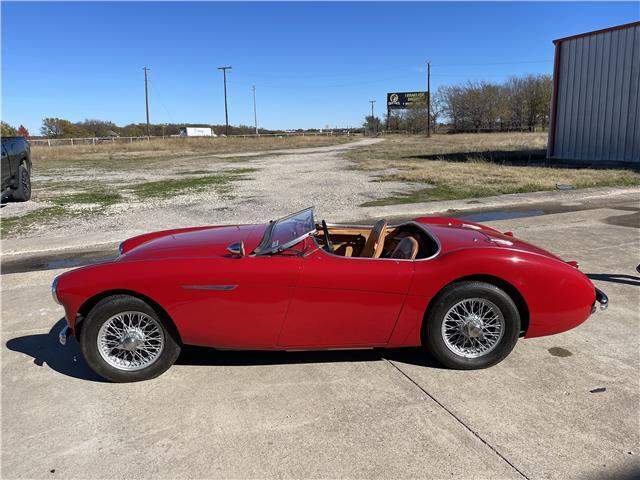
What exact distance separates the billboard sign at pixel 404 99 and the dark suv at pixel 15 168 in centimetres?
10192

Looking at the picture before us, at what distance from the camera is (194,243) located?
3.79 m

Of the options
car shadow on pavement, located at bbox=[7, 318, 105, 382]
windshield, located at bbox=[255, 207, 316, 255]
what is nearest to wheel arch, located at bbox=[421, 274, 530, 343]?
windshield, located at bbox=[255, 207, 316, 255]

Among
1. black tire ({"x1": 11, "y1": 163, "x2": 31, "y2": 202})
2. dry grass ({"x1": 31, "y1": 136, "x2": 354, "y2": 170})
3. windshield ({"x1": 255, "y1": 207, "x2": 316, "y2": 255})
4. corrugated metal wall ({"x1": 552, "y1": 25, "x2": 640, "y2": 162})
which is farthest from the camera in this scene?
dry grass ({"x1": 31, "y1": 136, "x2": 354, "y2": 170})

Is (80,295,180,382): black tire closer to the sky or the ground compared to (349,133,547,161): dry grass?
closer to the ground

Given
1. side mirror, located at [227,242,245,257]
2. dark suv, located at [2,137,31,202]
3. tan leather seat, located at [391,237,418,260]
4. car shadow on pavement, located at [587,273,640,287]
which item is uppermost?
dark suv, located at [2,137,31,202]

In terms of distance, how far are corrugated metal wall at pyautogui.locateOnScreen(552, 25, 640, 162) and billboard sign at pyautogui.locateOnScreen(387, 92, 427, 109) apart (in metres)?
86.5

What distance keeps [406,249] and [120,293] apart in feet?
6.83

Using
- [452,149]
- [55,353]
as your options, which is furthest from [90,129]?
[55,353]

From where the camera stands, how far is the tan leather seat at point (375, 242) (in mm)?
3816

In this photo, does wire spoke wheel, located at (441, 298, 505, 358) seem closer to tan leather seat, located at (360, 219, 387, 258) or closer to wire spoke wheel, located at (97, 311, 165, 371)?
tan leather seat, located at (360, 219, 387, 258)

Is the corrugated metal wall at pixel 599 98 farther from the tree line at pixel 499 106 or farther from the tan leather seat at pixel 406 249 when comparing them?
the tree line at pixel 499 106

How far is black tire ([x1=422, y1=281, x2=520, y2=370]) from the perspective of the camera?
11.1ft

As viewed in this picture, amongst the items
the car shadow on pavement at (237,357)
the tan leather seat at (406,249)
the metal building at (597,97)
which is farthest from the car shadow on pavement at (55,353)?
the metal building at (597,97)

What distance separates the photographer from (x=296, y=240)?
3.41 metres
